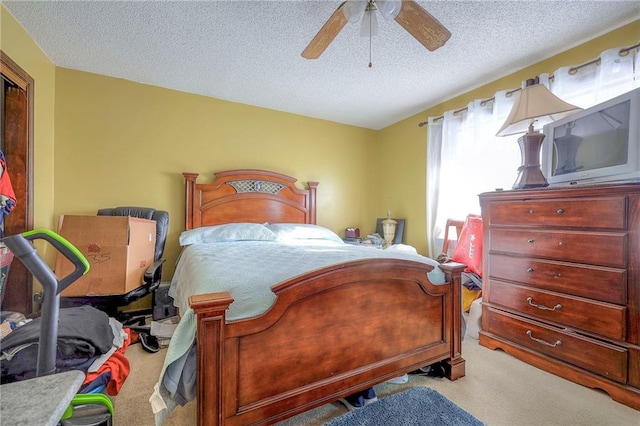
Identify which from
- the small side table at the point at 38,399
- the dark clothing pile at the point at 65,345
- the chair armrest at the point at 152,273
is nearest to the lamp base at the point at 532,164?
the small side table at the point at 38,399

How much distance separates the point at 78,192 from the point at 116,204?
318 mm

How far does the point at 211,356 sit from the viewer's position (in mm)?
989

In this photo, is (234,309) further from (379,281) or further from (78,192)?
(78,192)

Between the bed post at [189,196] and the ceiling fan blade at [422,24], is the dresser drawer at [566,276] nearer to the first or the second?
the ceiling fan blade at [422,24]

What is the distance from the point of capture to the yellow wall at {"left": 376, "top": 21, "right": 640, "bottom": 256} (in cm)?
240

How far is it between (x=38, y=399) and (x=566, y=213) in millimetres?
2334

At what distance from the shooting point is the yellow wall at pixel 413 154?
2396mm

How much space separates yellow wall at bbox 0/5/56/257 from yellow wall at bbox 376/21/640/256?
3774 millimetres

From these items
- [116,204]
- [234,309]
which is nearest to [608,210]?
[234,309]

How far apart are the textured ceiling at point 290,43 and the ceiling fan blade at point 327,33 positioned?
0.21 metres

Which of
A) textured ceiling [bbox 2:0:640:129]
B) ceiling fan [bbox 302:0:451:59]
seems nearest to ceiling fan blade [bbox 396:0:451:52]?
ceiling fan [bbox 302:0:451:59]

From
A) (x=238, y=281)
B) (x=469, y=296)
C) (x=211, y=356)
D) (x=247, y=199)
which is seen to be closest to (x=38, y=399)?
(x=211, y=356)

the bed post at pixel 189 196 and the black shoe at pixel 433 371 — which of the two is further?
the bed post at pixel 189 196

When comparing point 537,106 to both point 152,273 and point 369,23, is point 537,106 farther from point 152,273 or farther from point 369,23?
point 152,273
